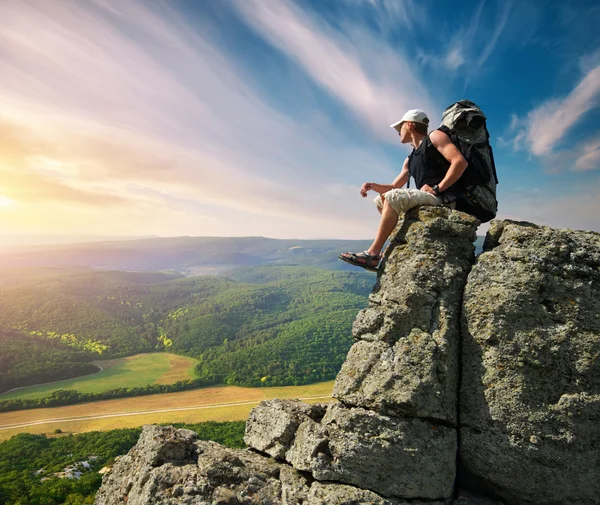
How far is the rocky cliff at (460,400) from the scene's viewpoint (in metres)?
6.72

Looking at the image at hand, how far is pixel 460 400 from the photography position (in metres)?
7.41

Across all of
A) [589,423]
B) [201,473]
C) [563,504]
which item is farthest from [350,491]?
[589,423]

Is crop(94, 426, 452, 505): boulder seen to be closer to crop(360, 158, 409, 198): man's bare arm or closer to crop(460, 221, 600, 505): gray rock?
crop(460, 221, 600, 505): gray rock

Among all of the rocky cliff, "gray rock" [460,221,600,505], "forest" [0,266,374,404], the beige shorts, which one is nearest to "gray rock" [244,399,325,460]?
the rocky cliff

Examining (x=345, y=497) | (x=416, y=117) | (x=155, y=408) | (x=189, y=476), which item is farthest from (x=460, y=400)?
(x=155, y=408)

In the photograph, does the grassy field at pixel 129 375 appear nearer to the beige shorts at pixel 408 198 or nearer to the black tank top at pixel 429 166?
the beige shorts at pixel 408 198

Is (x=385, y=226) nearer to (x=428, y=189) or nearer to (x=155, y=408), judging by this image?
(x=428, y=189)

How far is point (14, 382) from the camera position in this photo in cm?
11919

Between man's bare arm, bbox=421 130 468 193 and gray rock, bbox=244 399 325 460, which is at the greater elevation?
man's bare arm, bbox=421 130 468 193

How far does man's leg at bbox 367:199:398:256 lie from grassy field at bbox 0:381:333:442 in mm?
80477

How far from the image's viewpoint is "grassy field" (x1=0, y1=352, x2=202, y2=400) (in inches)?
4562

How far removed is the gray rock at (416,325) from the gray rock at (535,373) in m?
0.55

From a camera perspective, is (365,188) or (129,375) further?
(129,375)

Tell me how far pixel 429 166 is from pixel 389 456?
6753 millimetres
